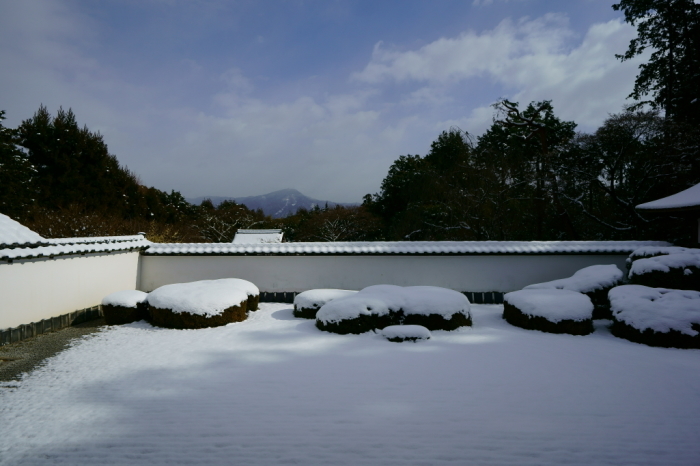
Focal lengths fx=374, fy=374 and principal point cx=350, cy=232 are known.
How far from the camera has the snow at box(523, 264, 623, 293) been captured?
341 inches

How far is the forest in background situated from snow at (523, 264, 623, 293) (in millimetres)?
7331

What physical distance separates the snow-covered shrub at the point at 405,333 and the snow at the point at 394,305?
1.99 ft

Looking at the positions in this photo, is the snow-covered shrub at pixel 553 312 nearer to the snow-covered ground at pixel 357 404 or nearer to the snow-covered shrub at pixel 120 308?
the snow-covered ground at pixel 357 404

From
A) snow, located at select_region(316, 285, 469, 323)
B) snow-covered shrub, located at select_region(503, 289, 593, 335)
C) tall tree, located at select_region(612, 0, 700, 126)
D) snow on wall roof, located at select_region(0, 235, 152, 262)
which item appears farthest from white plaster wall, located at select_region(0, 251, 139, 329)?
tall tree, located at select_region(612, 0, 700, 126)

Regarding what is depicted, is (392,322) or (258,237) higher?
(258,237)

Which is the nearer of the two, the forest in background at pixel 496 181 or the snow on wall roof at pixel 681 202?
the snow on wall roof at pixel 681 202

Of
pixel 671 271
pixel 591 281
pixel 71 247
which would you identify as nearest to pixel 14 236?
pixel 71 247

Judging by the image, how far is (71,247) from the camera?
8.06 meters

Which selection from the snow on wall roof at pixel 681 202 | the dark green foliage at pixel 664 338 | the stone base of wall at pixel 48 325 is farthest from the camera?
the snow on wall roof at pixel 681 202

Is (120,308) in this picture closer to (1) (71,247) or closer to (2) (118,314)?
(2) (118,314)

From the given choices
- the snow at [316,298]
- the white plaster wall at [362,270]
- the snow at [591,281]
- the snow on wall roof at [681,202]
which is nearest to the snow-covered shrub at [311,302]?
the snow at [316,298]

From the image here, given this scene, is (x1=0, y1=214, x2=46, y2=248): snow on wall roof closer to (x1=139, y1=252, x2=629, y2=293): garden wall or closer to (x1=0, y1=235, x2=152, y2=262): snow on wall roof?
(x1=0, y1=235, x2=152, y2=262): snow on wall roof

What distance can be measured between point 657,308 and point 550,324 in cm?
178

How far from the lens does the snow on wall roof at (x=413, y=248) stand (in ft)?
34.2
